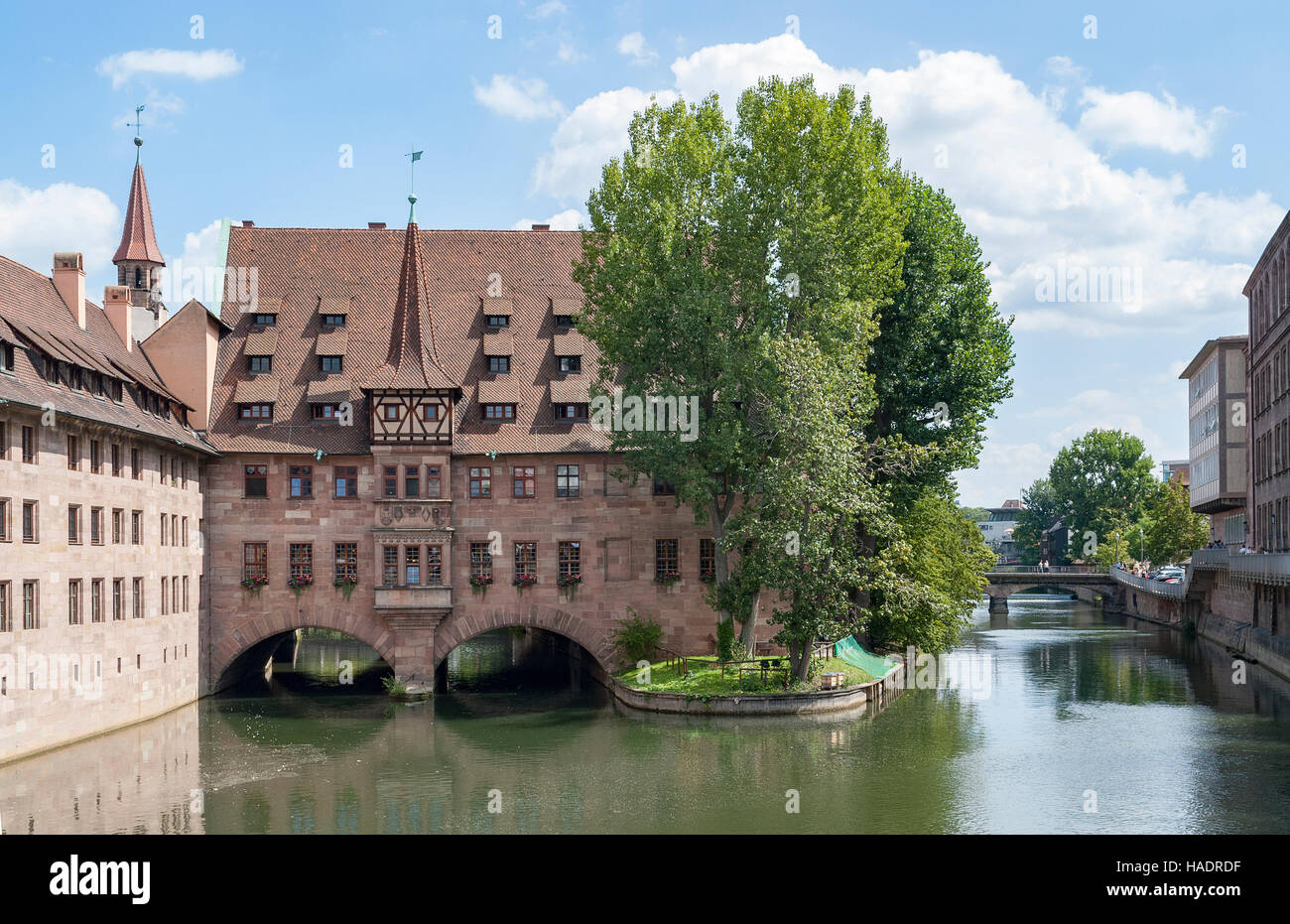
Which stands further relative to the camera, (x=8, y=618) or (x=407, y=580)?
(x=407, y=580)

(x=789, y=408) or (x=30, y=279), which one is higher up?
(x=30, y=279)

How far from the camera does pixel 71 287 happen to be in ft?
150

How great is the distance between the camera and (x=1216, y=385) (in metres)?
88.7

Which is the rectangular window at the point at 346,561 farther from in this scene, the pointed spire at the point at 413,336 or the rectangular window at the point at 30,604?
the rectangular window at the point at 30,604

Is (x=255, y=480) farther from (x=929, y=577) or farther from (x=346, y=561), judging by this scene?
(x=929, y=577)

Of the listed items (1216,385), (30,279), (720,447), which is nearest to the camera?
(30,279)

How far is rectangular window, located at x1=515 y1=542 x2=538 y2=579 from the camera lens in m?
51.6

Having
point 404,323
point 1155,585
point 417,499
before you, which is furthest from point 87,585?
point 1155,585

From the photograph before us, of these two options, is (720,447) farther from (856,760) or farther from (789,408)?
(856,760)

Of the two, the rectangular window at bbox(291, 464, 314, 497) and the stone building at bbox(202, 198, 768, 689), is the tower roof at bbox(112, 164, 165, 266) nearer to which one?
the stone building at bbox(202, 198, 768, 689)

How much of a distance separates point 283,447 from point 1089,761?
103ft

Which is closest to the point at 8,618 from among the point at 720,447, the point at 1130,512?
the point at 720,447

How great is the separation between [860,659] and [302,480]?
22949mm
